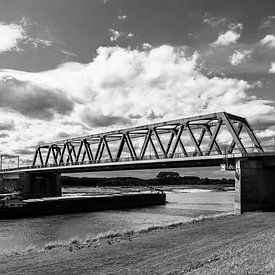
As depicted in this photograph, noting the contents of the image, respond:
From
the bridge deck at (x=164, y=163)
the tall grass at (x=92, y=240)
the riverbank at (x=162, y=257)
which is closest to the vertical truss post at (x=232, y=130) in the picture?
the bridge deck at (x=164, y=163)

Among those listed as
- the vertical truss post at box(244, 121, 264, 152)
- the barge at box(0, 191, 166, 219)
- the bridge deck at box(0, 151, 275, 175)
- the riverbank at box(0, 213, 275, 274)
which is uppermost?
the vertical truss post at box(244, 121, 264, 152)

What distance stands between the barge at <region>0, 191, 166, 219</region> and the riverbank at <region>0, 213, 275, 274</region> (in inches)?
1883

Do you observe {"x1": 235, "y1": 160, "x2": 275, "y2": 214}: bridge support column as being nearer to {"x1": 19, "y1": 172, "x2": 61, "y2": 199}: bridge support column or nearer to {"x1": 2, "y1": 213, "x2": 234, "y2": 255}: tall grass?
{"x1": 2, "y1": 213, "x2": 234, "y2": 255}: tall grass

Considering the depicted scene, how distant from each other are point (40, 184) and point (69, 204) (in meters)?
41.6

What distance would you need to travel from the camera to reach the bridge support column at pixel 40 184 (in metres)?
110

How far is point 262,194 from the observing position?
149ft

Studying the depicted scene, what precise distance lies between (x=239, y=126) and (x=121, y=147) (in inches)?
986

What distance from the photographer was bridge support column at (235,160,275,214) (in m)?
43.9

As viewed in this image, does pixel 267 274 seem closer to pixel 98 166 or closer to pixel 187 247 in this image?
pixel 187 247

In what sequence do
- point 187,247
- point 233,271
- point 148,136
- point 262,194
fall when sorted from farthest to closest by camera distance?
point 148,136, point 262,194, point 187,247, point 233,271

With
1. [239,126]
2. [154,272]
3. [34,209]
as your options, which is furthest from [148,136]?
[154,272]

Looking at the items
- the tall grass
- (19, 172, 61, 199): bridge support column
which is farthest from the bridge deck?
the tall grass

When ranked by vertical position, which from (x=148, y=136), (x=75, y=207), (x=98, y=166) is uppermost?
(x=148, y=136)

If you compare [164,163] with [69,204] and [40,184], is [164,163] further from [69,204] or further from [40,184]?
[40,184]
